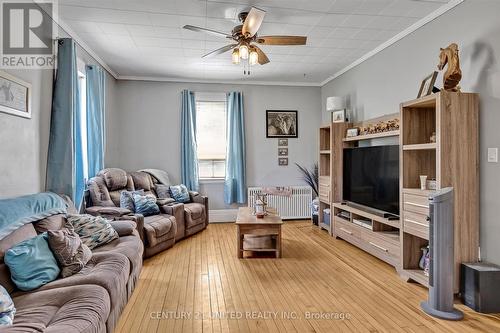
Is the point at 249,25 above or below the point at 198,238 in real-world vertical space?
above

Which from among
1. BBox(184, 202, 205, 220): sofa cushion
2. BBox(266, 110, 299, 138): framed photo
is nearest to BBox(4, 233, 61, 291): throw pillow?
BBox(184, 202, 205, 220): sofa cushion

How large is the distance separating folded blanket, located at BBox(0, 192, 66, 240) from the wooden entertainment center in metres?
3.30

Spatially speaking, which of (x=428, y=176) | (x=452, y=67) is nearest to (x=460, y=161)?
(x=428, y=176)

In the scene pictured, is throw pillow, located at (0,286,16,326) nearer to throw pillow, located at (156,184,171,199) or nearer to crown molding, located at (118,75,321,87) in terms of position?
throw pillow, located at (156,184,171,199)

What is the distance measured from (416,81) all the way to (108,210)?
395 cm

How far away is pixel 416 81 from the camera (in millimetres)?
3480

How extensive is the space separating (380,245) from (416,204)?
0.83 meters

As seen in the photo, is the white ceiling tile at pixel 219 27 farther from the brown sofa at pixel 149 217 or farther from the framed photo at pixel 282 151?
the brown sofa at pixel 149 217

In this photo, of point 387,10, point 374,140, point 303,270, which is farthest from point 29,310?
point 374,140

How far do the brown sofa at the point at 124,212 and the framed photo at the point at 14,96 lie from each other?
4.48ft

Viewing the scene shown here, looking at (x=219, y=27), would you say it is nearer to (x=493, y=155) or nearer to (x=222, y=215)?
(x=493, y=155)

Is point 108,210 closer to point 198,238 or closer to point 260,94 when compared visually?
point 198,238

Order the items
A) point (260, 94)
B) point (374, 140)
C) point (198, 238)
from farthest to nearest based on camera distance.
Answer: point (260, 94)
point (198, 238)
point (374, 140)

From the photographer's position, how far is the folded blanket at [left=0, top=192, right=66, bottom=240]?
1.98 meters
